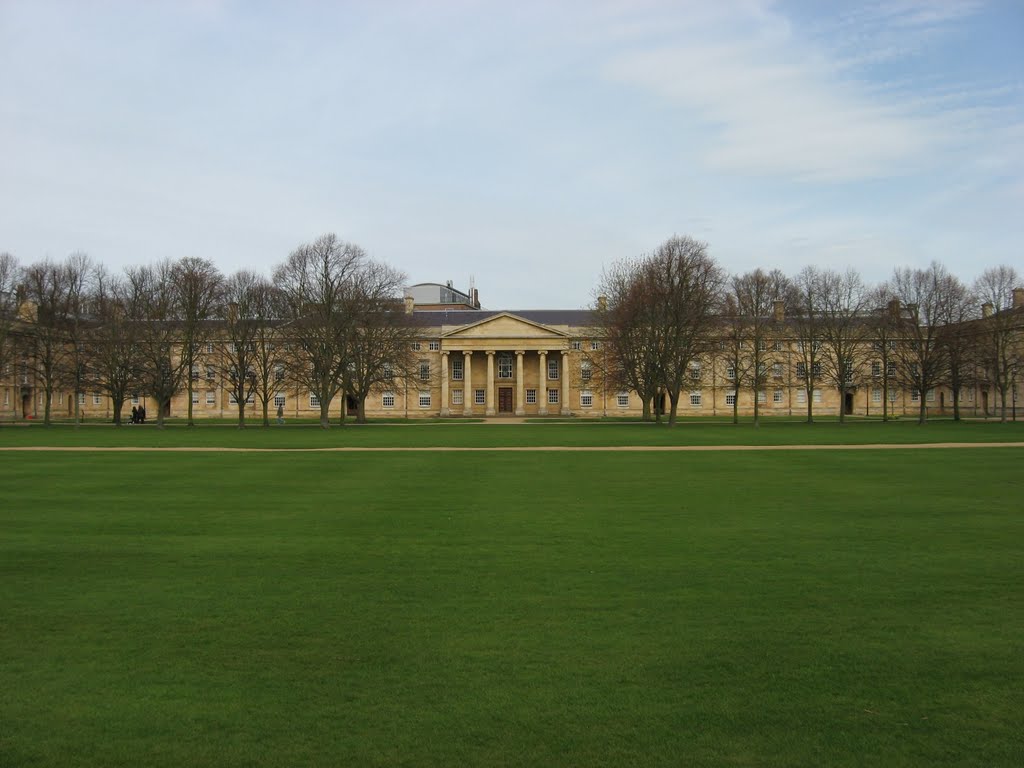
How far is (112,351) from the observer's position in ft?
210

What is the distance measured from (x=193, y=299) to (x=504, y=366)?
43.6 meters

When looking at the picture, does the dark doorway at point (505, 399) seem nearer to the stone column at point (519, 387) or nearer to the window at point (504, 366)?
the stone column at point (519, 387)

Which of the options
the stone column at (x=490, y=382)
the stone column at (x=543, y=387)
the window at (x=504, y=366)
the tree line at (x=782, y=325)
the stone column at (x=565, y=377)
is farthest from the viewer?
the window at (x=504, y=366)

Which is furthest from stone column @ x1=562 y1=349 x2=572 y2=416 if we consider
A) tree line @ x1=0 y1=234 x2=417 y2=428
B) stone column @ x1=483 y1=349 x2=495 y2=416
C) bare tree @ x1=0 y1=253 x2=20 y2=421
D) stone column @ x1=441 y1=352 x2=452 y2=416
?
bare tree @ x1=0 y1=253 x2=20 y2=421

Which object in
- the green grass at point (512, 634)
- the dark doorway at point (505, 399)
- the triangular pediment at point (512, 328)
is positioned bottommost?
the green grass at point (512, 634)

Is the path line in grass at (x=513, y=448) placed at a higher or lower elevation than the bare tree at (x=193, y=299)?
lower

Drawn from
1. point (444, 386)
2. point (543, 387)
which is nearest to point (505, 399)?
point (543, 387)

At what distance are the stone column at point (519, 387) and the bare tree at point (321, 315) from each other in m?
35.1

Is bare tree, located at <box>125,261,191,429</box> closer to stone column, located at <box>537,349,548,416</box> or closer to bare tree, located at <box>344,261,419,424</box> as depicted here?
bare tree, located at <box>344,261,419,424</box>

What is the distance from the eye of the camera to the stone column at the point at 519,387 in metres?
96.2

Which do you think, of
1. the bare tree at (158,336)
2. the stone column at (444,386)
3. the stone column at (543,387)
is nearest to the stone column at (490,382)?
the stone column at (444,386)

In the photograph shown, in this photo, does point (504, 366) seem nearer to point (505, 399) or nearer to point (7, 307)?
point (505, 399)

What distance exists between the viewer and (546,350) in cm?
9544

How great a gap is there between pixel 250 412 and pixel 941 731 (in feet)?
314
